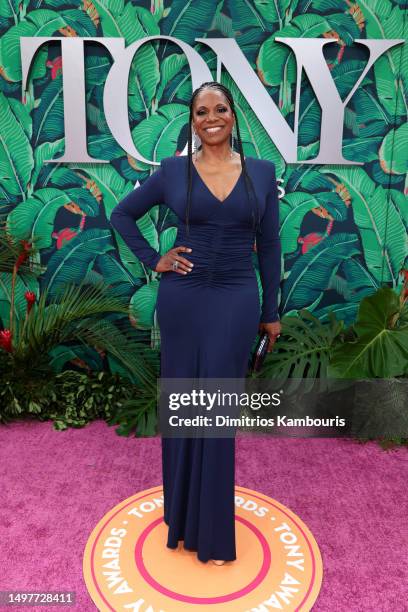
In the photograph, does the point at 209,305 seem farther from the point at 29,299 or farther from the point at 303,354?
the point at 29,299

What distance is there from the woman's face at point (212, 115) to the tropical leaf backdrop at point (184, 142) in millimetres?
1400

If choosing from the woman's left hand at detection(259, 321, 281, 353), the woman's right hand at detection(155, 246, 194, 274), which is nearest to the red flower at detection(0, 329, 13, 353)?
the woman's right hand at detection(155, 246, 194, 274)

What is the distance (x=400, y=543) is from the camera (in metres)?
2.35

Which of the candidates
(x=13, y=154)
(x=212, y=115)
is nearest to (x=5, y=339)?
(x=13, y=154)

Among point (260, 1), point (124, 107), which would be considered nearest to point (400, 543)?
point (124, 107)

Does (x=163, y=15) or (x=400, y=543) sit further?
(x=163, y=15)

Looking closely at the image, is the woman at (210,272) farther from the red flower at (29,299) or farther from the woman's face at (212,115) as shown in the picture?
the red flower at (29,299)

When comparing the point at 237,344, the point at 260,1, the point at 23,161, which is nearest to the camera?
the point at 237,344

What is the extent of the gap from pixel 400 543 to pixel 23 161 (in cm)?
289

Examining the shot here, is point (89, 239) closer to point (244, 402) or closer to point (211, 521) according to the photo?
point (244, 402)

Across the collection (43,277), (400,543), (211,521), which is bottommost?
(400,543)

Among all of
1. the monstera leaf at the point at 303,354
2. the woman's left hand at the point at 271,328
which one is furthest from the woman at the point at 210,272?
the monstera leaf at the point at 303,354

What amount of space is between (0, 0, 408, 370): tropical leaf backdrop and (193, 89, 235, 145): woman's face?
1400 mm

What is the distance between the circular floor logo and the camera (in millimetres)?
1993
